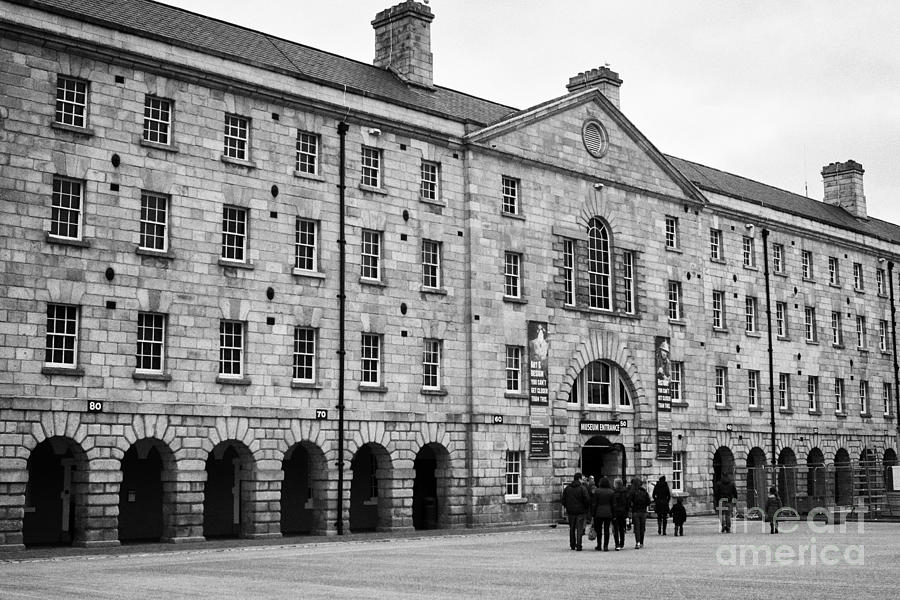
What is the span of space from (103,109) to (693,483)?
30.3m

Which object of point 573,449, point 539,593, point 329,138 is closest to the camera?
point 539,593

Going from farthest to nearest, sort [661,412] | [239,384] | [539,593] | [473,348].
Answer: [661,412] → [473,348] → [239,384] → [539,593]

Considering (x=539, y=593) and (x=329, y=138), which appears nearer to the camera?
(x=539, y=593)

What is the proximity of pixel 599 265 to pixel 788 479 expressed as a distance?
1426 centimetres

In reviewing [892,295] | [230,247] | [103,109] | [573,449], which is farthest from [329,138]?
[892,295]

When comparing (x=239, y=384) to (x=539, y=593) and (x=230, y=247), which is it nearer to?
(x=230, y=247)

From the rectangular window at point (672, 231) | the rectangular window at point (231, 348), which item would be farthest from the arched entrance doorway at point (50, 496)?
the rectangular window at point (672, 231)

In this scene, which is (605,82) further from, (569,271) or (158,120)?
(158,120)

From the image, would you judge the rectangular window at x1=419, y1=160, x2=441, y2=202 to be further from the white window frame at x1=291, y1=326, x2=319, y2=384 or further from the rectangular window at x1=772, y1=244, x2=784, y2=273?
the rectangular window at x1=772, y1=244, x2=784, y2=273

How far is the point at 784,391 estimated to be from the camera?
58.9 metres

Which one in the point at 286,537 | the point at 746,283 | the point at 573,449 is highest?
the point at 746,283

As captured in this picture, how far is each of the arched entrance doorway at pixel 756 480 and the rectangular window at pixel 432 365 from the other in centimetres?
1477

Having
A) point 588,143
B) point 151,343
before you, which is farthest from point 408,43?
point 151,343

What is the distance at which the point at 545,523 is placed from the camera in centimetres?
4344
